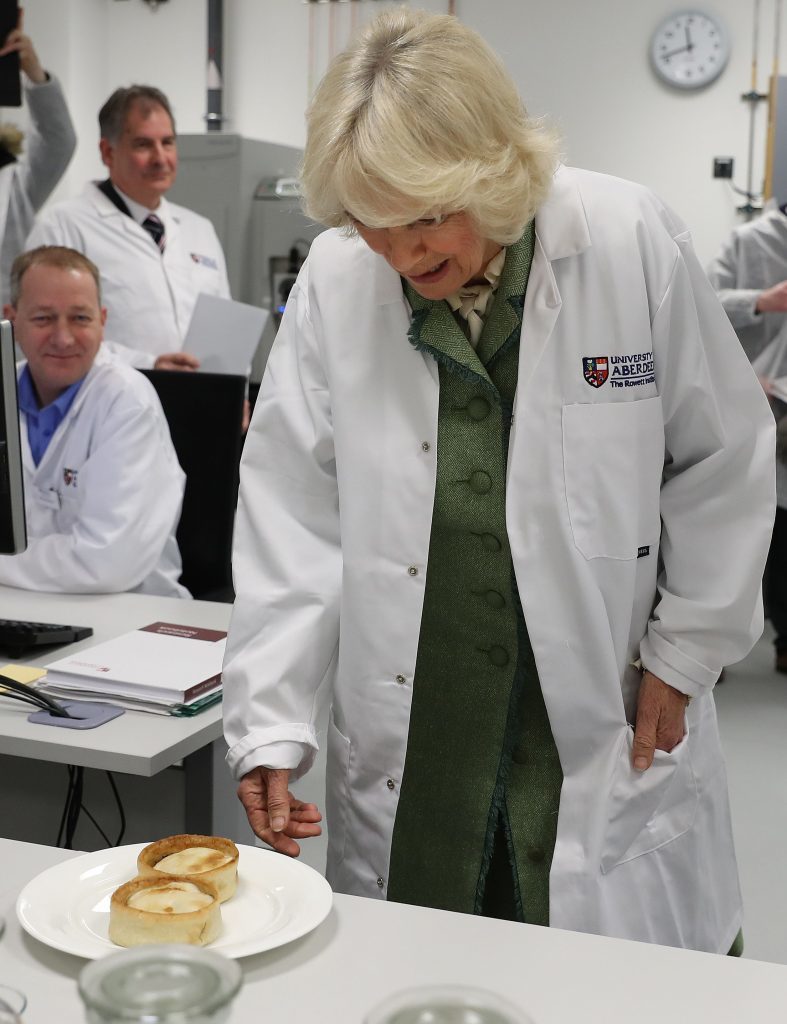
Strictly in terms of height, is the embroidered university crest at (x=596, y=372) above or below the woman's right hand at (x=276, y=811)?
above

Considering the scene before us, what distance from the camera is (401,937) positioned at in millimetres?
958

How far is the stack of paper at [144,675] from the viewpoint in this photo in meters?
1.60

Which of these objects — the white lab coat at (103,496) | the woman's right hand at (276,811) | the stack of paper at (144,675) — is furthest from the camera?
the white lab coat at (103,496)

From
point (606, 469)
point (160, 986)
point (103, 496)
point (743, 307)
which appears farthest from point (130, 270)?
point (160, 986)

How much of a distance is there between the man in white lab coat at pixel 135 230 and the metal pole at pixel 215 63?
2.27 metres

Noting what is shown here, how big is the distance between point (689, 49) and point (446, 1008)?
552 cm

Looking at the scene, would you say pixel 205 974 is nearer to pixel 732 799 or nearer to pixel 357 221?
pixel 357 221

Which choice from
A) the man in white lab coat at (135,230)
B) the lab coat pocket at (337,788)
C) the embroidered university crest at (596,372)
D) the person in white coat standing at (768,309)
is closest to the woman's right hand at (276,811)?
the lab coat pocket at (337,788)

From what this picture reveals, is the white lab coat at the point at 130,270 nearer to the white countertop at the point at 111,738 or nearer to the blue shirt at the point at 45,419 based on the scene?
the blue shirt at the point at 45,419

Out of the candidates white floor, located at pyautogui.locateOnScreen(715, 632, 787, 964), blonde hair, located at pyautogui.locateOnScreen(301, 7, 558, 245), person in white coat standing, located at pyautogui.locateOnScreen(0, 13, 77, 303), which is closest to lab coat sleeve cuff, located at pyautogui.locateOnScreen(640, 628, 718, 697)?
blonde hair, located at pyautogui.locateOnScreen(301, 7, 558, 245)

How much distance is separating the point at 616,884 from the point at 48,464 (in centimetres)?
151

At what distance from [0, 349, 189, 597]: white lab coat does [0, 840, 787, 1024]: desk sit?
4.15 feet

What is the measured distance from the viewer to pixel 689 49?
17.7ft

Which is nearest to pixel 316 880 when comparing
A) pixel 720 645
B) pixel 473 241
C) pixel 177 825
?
pixel 720 645
